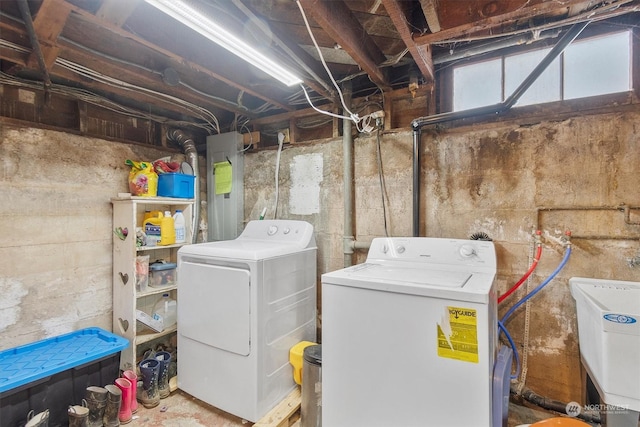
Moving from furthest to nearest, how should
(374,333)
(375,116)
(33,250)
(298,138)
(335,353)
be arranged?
(298,138) → (375,116) → (33,250) → (335,353) → (374,333)

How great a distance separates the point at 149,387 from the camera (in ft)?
6.73

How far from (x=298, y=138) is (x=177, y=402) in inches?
89.1

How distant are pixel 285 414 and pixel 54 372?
53.2 inches

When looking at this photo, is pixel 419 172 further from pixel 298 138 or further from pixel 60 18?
pixel 60 18

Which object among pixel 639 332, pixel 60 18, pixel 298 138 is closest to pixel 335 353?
pixel 639 332

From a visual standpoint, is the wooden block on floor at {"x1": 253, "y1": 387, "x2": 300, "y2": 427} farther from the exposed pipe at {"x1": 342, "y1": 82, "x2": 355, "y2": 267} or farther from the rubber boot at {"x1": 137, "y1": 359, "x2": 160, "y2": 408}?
the exposed pipe at {"x1": 342, "y1": 82, "x2": 355, "y2": 267}

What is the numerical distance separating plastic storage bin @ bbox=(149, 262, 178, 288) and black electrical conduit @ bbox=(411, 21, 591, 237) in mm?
2020

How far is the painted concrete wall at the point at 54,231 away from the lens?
195cm

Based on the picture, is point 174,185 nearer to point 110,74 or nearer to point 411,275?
point 110,74

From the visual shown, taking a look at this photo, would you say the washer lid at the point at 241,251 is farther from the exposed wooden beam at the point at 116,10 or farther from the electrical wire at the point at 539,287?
the electrical wire at the point at 539,287

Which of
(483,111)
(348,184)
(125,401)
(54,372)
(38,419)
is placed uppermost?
(483,111)

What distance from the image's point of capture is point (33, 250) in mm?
2037

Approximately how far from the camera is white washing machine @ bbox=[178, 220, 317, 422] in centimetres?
183

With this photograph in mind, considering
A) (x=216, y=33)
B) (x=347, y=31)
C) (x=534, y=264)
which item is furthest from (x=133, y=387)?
(x=534, y=264)
